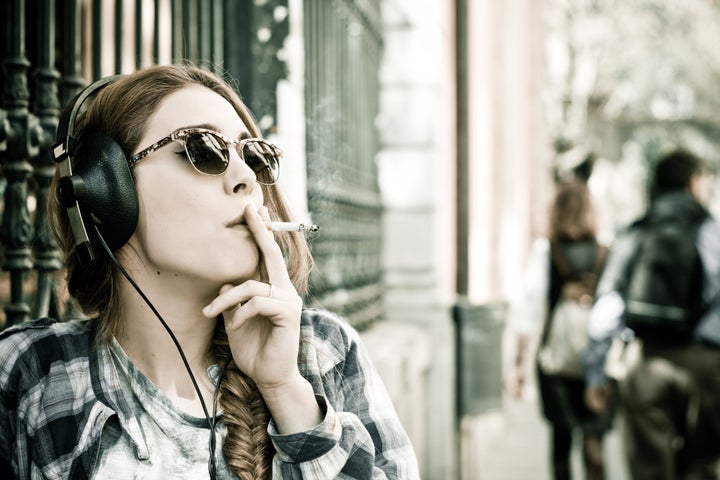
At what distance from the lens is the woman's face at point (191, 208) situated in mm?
1861

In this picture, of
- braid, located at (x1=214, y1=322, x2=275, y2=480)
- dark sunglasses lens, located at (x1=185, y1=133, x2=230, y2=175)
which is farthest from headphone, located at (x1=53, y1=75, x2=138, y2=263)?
braid, located at (x1=214, y1=322, x2=275, y2=480)

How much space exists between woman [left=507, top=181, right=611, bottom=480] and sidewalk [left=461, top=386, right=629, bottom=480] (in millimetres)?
595

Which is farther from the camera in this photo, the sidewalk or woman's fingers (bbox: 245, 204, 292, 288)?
the sidewalk

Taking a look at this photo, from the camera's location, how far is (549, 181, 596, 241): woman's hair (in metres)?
6.26

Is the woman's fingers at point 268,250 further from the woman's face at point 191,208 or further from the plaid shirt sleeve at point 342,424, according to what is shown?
the plaid shirt sleeve at point 342,424

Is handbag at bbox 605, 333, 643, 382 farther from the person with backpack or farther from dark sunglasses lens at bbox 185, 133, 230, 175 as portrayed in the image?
dark sunglasses lens at bbox 185, 133, 230, 175

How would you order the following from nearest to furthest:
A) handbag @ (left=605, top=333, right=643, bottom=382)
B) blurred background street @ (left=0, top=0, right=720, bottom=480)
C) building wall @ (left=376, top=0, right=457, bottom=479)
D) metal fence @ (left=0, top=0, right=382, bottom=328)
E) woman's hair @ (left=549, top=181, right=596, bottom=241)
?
metal fence @ (left=0, top=0, right=382, bottom=328) < blurred background street @ (left=0, top=0, right=720, bottom=480) < handbag @ (left=605, top=333, right=643, bottom=382) < woman's hair @ (left=549, top=181, right=596, bottom=241) < building wall @ (left=376, top=0, right=457, bottom=479)

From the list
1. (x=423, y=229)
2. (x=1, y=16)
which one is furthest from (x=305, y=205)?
(x=423, y=229)

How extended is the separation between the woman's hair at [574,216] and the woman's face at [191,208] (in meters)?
4.59

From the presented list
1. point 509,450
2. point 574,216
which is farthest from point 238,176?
point 509,450

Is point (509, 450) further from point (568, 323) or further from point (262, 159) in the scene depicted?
point (262, 159)

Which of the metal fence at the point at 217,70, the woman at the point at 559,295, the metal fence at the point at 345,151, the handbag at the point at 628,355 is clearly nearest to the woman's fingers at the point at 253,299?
the metal fence at the point at 217,70

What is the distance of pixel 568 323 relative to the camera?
241 inches

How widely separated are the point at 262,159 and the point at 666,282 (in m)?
3.97
